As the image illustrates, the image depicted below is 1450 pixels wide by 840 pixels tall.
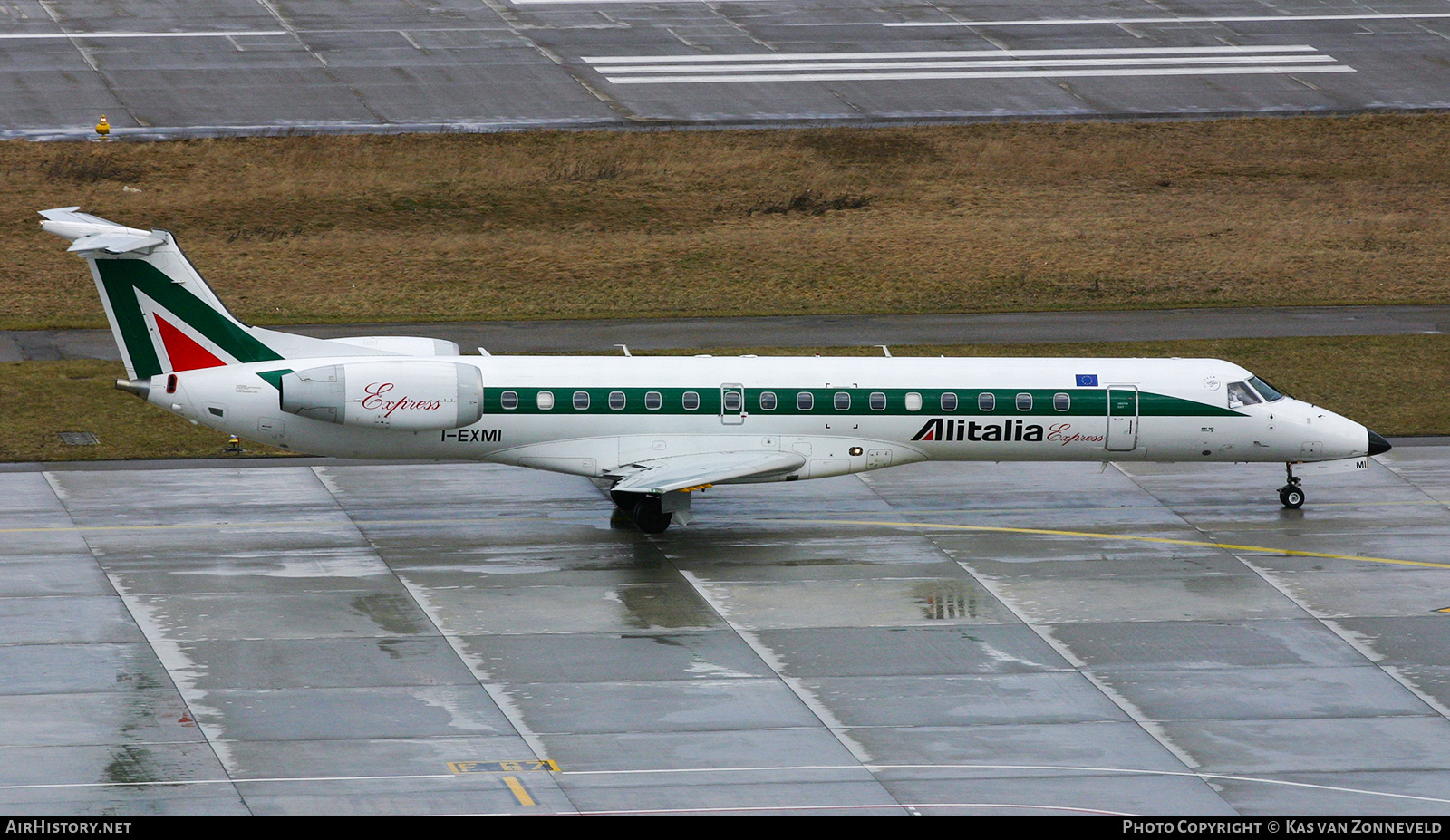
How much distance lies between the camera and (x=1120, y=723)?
2344 cm

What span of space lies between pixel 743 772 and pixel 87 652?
992 cm

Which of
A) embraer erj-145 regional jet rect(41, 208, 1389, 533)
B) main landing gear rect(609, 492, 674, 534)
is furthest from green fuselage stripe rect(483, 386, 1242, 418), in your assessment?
main landing gear rect(609, 492, 674, 534)

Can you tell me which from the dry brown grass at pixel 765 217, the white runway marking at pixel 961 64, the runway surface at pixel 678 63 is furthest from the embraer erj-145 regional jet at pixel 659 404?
the white runway marking at pixel 961 64

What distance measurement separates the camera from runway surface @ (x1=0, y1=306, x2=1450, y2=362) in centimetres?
4659

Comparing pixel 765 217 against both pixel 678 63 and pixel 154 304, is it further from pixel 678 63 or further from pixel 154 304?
pixel 154 304

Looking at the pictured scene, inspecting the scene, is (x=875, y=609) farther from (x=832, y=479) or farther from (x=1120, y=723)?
→ (x=832, y=479)

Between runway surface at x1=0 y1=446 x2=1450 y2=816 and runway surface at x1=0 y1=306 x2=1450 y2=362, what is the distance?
412 inches

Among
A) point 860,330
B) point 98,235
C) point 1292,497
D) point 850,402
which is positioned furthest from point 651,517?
point 860,330

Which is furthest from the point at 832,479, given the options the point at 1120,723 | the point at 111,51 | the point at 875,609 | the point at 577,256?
the point at 111,51

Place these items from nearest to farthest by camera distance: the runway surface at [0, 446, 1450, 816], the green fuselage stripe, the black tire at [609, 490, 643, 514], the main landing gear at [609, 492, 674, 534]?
the runway surface at [0, 446, 1450, 816] → the green fuselage stripe → the main landing gear at [609, 492, 674, 534] → the black tire at [609, 490, 643, 514]

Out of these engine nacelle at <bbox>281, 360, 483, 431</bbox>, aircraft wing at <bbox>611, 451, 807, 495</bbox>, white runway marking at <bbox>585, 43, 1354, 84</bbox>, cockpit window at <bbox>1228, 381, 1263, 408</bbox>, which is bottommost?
aircraft wing at <bbox>611, 451, 807, 495</bbox>

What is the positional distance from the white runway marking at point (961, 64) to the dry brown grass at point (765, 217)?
5123 millimetres

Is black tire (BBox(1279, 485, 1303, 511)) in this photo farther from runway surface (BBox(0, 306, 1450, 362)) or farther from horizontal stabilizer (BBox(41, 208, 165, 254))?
horizontal stabilizer (BBox(41, 208, 165, 254))

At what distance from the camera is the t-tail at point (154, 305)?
99.2ft
